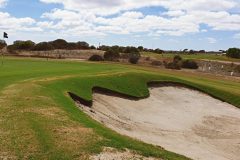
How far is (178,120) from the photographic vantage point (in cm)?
3066

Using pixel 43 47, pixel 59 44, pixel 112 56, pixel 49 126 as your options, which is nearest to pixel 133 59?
pixel 112 56

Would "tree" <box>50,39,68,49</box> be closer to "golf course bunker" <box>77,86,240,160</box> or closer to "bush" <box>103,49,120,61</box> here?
"bush" <box>103,49,120,61</box>

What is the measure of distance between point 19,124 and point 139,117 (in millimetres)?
14238

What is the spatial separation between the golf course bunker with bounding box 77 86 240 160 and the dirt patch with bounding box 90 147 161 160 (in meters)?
6.59

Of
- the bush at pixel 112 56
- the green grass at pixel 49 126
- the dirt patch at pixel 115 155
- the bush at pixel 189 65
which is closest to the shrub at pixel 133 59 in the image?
the bush at pixel 112 56

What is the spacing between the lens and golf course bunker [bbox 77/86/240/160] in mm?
22469

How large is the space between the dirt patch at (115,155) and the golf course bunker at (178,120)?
6587mm

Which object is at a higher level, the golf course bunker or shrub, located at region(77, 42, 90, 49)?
shrub, located at region(77, 42, 90, 49)

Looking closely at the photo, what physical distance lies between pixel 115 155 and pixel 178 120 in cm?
1780

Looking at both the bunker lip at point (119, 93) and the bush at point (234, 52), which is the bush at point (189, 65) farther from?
the bush at point (234, 52)

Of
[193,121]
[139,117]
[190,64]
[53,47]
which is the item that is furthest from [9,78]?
[53,47]

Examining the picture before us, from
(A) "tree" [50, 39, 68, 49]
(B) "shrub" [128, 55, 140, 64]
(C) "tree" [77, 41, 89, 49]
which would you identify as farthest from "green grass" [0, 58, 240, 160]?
(C) "tree" [77, 41, 89, 49]

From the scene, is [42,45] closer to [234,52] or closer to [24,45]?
[24,45]

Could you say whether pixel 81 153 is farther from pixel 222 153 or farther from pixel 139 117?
pixel 139 117
